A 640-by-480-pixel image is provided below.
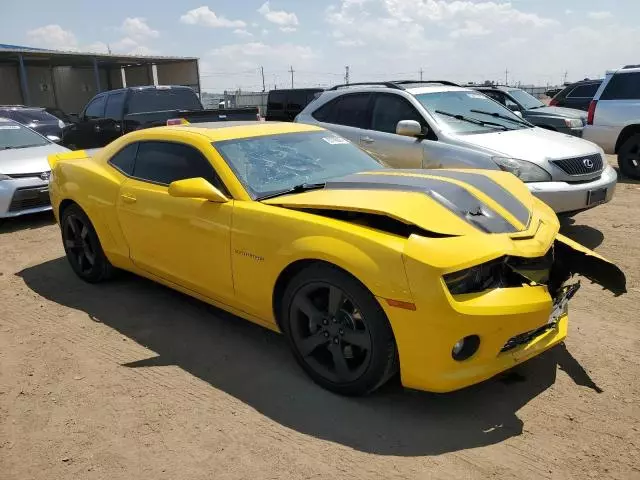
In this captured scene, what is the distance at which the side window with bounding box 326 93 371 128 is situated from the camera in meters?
6.82

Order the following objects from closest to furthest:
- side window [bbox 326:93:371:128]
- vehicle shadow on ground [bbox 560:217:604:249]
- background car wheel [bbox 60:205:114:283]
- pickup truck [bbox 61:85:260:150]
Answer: background car wheel [bbox 60:205:114:283] → vehicle shadow on ground [bbox 560:217:604:249] → side window [bbox 326:93:371:128] → pickup truck [bbox 61:85:260:150]

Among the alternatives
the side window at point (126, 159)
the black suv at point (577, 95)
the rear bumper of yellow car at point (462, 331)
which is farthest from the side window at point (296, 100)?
the rear bumper of yellow car at point (462, 331)

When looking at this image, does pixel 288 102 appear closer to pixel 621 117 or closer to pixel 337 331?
pixel 621 117

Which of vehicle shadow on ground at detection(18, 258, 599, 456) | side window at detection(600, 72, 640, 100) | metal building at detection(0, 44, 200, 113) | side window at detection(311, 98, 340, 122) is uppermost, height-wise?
metal building at detection(0, 44, 200, 113)

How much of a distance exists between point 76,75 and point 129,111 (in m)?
24.1

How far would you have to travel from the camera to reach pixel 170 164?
4.05 meters

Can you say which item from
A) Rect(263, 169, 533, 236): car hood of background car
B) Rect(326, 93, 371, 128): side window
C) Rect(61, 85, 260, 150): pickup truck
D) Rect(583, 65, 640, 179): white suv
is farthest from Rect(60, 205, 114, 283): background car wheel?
Rect(583, 65, 640, 179): white suv

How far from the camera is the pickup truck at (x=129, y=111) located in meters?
10.0

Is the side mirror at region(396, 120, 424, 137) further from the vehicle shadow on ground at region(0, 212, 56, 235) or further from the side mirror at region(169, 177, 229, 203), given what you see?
the vehicle shadow on ground at region(0, 212, 56, 235)

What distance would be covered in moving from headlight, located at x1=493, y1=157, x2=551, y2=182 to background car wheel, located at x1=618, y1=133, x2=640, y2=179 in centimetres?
487

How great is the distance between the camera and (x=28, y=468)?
→ 8.51 ft

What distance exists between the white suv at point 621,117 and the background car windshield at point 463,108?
3410 millimetres

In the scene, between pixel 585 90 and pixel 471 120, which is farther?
pixel 585 90

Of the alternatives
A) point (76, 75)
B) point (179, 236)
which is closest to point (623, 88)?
point (179, 236)
